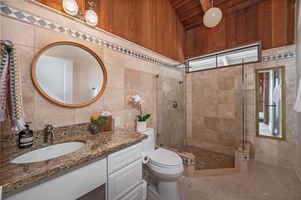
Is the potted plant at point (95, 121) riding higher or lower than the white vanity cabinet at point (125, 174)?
higher

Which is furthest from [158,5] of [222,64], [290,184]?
[290,184]

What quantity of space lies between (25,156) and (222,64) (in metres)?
3.22

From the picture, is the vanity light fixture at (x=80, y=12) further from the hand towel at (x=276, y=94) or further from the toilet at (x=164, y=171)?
the hand towel at (x=276, y=94)

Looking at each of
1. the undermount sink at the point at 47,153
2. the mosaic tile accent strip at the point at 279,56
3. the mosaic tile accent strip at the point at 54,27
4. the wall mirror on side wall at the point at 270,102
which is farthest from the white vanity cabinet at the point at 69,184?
the mosaic tile accent strip at the point at 279,56

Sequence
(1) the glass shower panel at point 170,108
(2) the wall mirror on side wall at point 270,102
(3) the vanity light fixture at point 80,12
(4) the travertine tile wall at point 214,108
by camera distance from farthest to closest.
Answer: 1. (4) the travertine tile wall at point 214,108
2. (1) the glass shower panel at point 170,108
3. (2) the wall mirror on side wall at point 270,102
4. (3) the vanity light fixture at point 80,12

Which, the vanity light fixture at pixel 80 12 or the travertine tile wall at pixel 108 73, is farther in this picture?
the vanity light fixture at pixel 80 12

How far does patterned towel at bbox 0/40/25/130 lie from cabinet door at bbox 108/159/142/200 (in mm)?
750

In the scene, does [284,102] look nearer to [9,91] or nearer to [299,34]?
[299,34]

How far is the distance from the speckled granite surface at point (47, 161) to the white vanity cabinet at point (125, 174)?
0.07 m

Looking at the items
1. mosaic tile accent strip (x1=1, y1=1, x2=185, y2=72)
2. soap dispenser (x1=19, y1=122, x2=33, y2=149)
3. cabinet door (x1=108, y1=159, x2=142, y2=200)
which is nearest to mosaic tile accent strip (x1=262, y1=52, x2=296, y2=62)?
mosaic tile accent strip (x1=1, y1=1, x2=185, y2=72)

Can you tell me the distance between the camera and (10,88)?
2.44 ft

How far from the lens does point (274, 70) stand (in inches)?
82.6

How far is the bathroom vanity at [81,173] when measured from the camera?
0.59m

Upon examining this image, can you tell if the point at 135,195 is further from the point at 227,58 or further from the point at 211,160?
the point at 227,58
